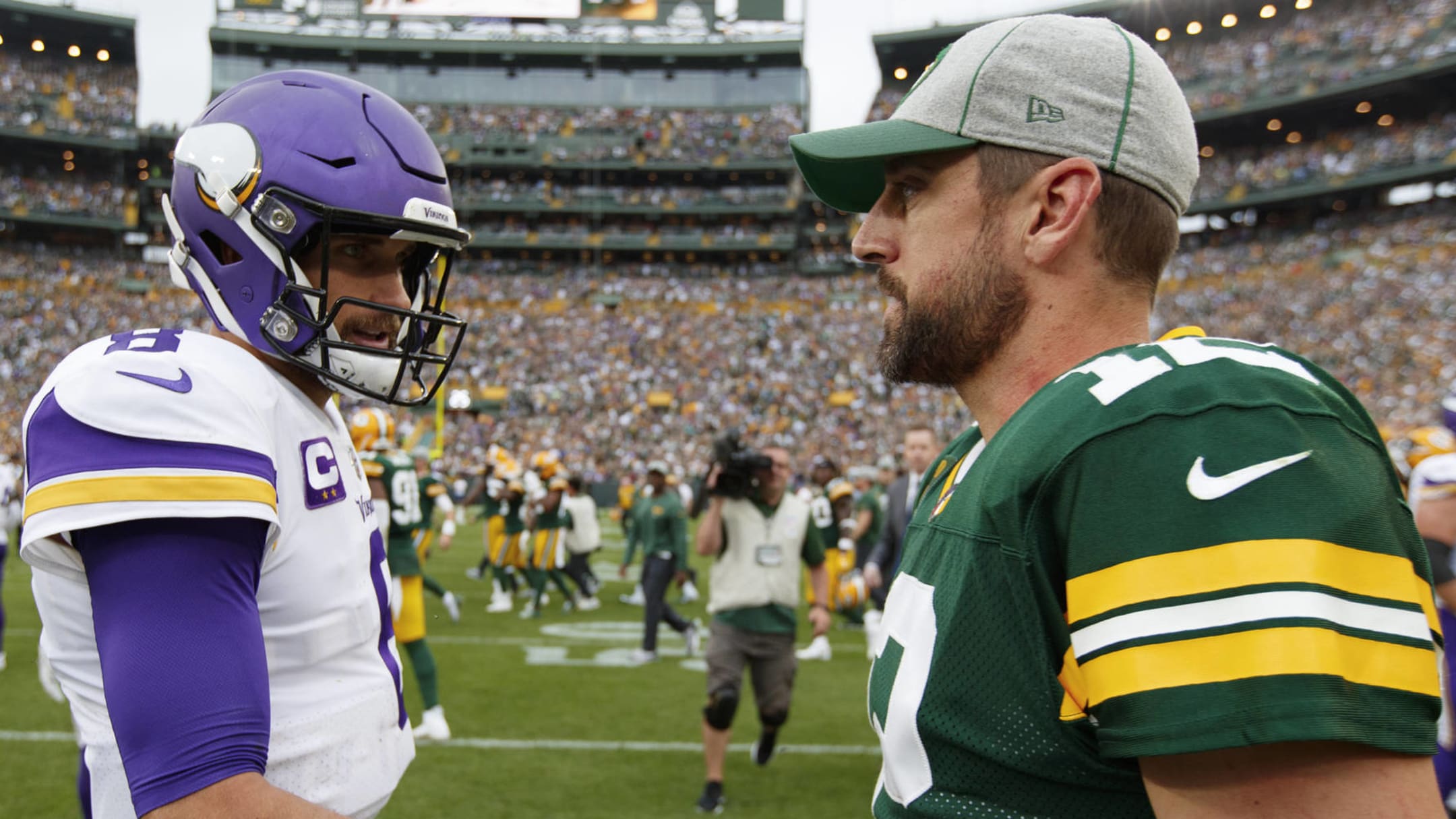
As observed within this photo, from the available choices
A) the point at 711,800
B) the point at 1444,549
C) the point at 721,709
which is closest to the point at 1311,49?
the point at 1444,549

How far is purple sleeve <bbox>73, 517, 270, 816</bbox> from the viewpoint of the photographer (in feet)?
3.94

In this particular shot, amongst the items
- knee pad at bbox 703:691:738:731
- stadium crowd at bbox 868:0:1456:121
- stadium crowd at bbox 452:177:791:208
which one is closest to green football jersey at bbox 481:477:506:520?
knee pad at bbox 703:691:738:731

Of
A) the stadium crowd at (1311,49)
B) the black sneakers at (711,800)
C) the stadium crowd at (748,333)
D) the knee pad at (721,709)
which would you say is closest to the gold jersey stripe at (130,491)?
the knee pad at (721,709)

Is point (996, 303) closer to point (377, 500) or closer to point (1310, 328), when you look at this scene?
point (377, 500)

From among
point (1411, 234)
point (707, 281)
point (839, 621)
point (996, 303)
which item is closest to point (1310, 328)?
point (1411, 234)

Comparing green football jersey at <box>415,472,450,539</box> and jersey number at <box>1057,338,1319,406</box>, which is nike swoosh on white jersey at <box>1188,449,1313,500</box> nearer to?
jersey number at <box>1057,338,1319,406</box>

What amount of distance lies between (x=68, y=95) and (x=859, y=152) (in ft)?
187

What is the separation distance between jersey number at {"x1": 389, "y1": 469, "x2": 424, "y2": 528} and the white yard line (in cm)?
182

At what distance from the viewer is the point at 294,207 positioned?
1.71m

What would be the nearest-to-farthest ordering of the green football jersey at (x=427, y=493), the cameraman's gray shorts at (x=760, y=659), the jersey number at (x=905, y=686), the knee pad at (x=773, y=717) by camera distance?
the jersey number at (x=905, y=686) < the cameraman's gray shorts at (x=760, y=659) < the knee pad at (x=773, y=717) < the green football jersey at (x=427, y=493)

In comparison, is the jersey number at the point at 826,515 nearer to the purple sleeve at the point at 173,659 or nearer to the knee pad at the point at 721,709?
the knee pad at the point at 721,709

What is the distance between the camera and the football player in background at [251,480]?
4.00 feet

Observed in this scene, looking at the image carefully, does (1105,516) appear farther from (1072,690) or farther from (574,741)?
(574,741)

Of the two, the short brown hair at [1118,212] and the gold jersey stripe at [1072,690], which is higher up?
the short brown hair at [1118,212]
